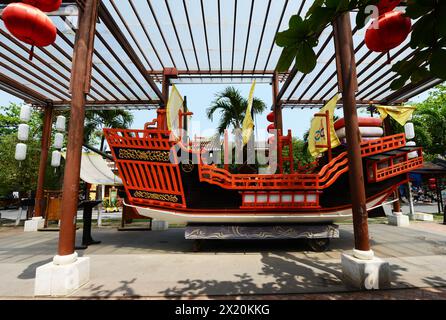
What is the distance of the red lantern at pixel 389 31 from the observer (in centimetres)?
254

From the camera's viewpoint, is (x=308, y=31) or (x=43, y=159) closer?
(x=308, y=31)

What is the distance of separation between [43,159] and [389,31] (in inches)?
445

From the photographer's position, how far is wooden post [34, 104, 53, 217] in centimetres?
912

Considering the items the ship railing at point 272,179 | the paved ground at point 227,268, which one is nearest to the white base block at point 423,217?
the paved ground at point 227,268

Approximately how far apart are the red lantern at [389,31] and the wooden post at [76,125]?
411cm

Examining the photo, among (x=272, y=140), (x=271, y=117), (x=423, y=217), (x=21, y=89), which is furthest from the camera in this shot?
(x=271, y=117)

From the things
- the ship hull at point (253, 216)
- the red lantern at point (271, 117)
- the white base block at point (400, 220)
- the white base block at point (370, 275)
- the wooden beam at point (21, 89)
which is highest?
the wooden beam at point (21, 89)

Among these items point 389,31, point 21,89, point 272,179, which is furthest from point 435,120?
point 21,89

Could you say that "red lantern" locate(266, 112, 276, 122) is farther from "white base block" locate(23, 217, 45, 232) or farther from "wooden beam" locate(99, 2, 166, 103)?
"white base block" locate(23, 217, 45, 232)

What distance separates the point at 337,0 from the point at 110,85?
926 centimetres

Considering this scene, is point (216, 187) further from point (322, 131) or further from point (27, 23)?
point (27, 23)

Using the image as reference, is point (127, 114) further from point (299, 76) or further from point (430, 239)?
point (430, 239)

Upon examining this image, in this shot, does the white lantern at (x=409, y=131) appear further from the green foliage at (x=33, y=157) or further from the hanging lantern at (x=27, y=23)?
the green foliage at (x=33, y=157)

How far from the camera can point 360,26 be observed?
4.11 ft
